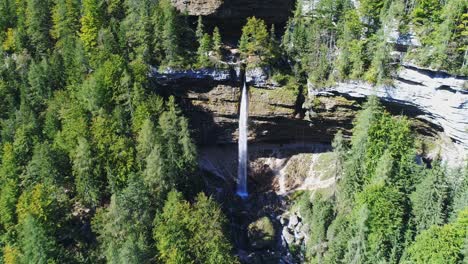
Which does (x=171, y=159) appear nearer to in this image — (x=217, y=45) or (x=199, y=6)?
(x=217, y=45)

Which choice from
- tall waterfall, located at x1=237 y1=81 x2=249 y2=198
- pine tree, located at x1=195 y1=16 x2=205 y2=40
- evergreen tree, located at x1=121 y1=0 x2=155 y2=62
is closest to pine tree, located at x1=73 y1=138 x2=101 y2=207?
evergreen tree, located at x1=121 y1=0 x2=155 y2=62

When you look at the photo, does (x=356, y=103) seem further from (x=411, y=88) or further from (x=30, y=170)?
(x=30, y=170)

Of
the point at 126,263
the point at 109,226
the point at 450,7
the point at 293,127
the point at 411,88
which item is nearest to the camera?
the point at 126,263

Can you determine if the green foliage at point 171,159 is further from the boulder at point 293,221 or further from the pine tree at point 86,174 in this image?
the boulder at point 293,221

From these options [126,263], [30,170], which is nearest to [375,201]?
[126,263]

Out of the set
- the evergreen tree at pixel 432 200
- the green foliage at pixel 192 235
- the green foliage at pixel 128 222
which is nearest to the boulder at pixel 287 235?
the green foliage at pixel 192 235

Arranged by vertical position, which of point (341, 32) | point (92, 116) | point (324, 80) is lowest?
point (92, 116)

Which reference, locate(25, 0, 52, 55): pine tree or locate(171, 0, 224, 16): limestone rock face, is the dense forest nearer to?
locate(171, 0, 224, 16): limestone rock face

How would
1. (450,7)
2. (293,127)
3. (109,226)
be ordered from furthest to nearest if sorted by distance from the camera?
(293,127)
(450,7)
(109,226)
